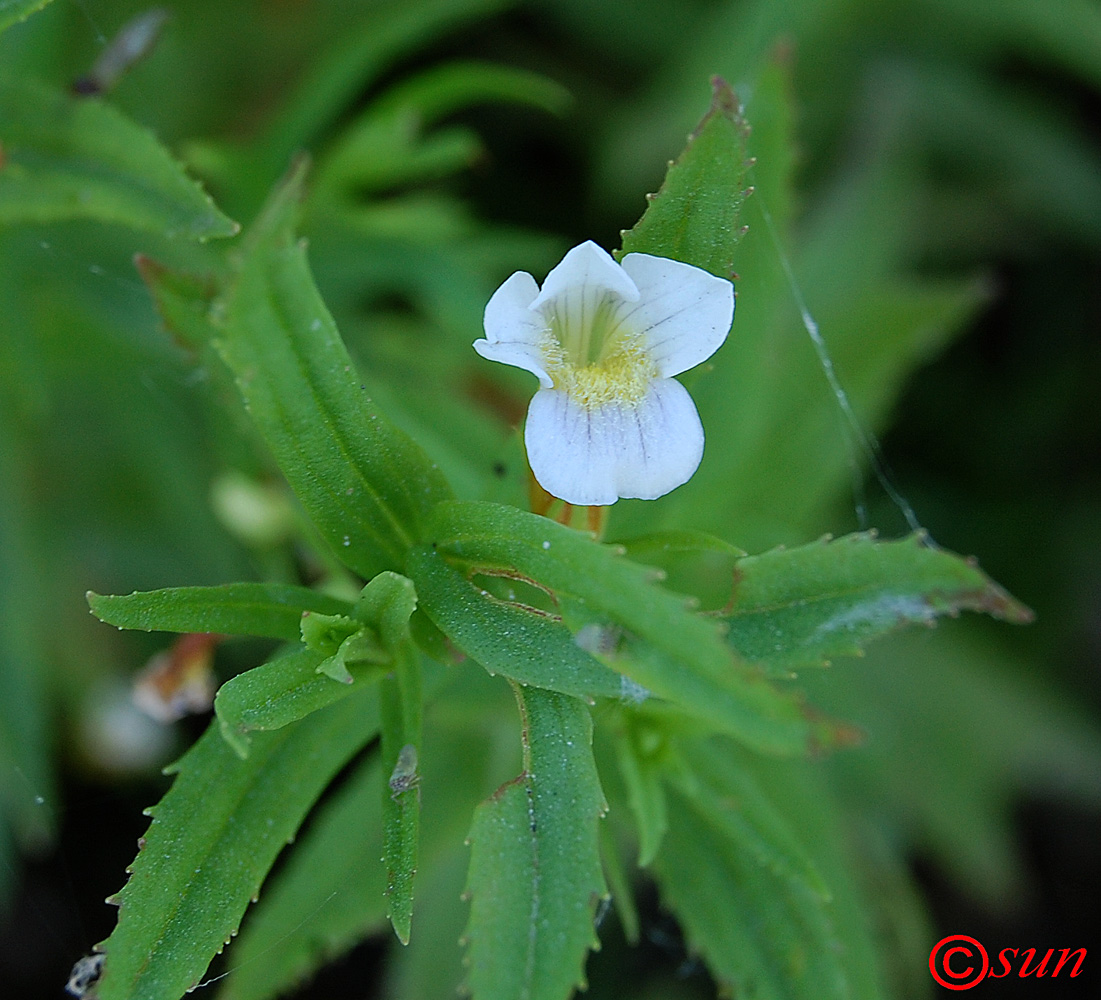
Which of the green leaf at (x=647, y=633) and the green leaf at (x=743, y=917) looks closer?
the green leaf at (x=647, y=633)

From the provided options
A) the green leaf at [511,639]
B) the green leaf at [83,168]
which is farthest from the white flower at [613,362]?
the green leaf at [83,168]

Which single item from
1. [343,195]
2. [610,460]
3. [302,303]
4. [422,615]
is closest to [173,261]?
[343,195]

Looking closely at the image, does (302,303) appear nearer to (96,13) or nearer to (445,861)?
(445,861)

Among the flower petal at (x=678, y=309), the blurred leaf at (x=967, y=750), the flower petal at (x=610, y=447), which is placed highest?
the flower petal at (x=678, y=309)

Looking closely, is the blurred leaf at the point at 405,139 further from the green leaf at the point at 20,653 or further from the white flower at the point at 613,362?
the white flower at the point at 613,362

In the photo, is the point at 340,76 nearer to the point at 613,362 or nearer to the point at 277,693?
the point at 613,362

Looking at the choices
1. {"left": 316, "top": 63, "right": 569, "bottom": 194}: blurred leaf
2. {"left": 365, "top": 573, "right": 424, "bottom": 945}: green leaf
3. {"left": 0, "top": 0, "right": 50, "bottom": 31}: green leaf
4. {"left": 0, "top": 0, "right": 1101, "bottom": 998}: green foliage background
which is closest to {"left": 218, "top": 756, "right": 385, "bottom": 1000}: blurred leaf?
{"left": 0, "top": 0, "right": 1101, "bottom": 998}: green foliage background
